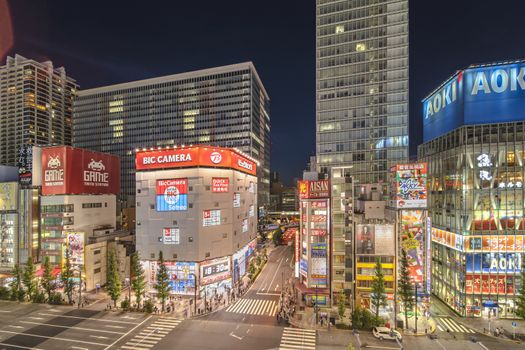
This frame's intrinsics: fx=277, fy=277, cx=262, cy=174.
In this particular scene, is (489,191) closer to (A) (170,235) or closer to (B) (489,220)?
(B) (489,220)

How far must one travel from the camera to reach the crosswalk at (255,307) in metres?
46.8

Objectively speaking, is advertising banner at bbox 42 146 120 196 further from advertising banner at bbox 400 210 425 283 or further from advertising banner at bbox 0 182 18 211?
advertising banner at bbox 400 210 425 283

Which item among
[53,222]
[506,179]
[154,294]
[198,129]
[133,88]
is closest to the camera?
[506,179]

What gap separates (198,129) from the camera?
469 feet

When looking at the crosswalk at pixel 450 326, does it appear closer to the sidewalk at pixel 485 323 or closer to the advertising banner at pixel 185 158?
the sidewalk at pixel 485 323

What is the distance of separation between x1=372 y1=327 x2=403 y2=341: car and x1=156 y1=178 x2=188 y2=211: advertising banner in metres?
37.7

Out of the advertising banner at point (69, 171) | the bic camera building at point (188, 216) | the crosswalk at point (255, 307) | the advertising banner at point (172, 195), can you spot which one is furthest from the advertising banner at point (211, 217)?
the advertising banner at point (69, 171)

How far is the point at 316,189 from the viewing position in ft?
Answer: 165

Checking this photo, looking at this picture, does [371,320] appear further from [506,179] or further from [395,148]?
[395,148]

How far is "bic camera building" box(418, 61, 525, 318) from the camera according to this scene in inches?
1751

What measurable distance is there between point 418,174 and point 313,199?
17.5 meters

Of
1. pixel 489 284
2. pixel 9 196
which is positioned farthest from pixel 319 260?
pixel 9 196

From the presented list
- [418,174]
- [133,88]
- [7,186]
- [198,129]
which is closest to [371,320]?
[418,174]

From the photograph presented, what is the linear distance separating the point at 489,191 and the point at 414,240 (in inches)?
582
